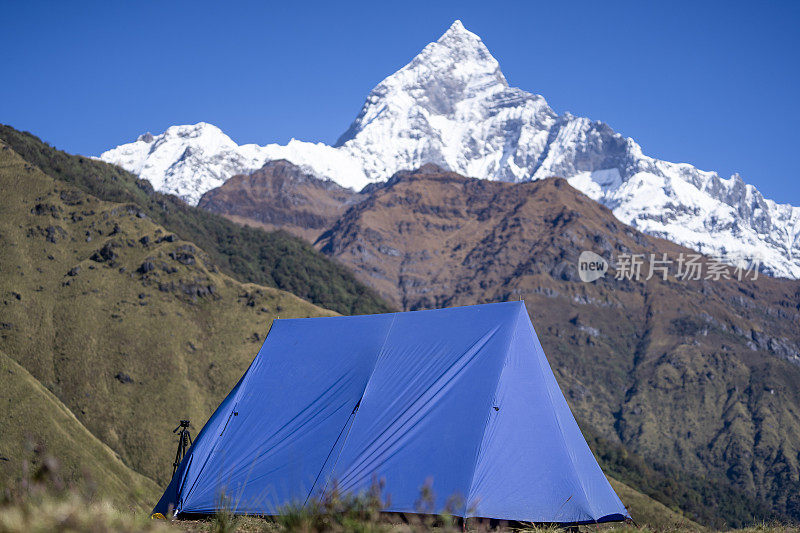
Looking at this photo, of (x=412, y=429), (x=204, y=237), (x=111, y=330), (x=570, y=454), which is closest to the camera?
(x=570, y=454)

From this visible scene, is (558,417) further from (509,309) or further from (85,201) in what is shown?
(85,201)

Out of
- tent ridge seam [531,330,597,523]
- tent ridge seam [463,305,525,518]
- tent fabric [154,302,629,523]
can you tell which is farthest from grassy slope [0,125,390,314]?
tent ridge seam [531,330,597,523]

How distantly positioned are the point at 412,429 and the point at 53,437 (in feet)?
170

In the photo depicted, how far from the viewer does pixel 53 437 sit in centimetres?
5941

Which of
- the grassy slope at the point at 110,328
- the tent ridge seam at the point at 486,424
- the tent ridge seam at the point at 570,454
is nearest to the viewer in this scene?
the tent ridge seam at the point at 486,424

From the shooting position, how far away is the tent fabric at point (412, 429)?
16.2m

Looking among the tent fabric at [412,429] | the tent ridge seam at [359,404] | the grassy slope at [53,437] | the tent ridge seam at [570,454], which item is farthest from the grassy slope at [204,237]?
the tent ridge seam at [570,454]

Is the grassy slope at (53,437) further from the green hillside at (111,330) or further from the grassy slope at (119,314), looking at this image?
the grassy slope at (119,314)

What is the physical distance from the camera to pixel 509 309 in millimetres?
19203

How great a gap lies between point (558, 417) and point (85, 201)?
10783cm

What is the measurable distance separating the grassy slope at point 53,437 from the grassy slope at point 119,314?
1127 millimetres

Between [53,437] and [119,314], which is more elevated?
[119,314]

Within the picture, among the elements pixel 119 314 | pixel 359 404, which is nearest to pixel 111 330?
pixel 119 314

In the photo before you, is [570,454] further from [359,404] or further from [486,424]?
[359,404]
